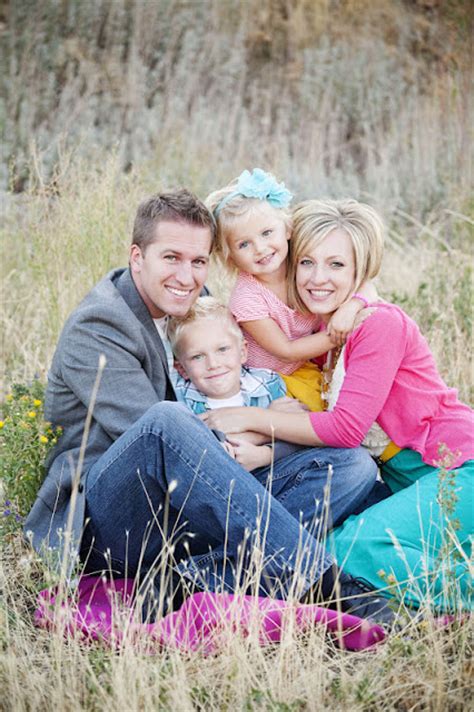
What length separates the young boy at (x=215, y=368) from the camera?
346 cm

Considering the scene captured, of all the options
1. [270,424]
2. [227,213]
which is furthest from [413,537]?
[227,213]

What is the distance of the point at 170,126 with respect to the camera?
27.2ft

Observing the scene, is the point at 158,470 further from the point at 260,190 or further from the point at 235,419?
the point at 260,190

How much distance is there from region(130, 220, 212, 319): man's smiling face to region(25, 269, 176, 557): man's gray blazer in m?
0.13

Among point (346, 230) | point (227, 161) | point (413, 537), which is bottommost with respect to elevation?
point (413, 537)

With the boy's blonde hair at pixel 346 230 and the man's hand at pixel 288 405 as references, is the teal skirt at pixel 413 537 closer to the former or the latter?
the man's hand at pixel 288 405

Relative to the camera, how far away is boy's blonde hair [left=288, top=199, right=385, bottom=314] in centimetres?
348

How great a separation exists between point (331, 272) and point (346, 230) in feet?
0.59

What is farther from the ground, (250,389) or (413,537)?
(250,389)

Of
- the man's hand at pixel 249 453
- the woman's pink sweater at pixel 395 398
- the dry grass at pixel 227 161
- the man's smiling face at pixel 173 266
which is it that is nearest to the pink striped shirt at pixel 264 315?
the man's smiling face at pixel 173 266

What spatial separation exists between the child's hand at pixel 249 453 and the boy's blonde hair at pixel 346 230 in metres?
0.70

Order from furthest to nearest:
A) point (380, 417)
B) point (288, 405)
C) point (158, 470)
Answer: point (288, 405) → point (380, 417) → point (158, 470)

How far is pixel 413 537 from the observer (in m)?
3.19

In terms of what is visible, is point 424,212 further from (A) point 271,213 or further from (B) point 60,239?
(A) point 271,213
